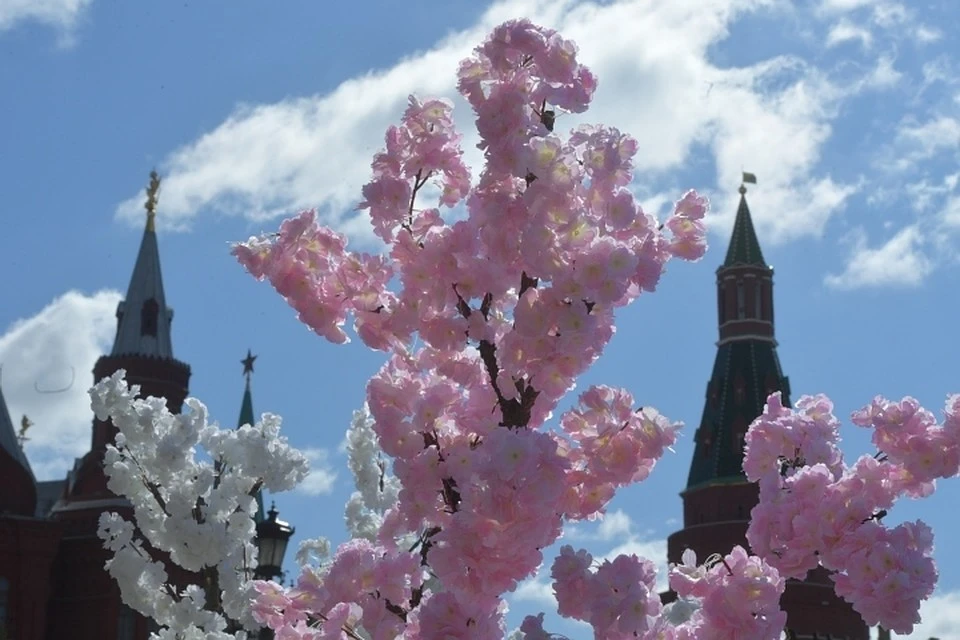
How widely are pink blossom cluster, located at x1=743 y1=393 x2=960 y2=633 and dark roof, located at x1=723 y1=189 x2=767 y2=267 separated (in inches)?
2710

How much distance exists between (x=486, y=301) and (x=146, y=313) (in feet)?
150

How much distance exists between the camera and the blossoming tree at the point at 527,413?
7.21 meters

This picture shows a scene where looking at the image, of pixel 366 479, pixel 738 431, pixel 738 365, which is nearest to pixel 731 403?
pixel 738 431

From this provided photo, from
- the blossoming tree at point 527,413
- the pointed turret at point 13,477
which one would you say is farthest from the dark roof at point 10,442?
the blossoming tree at point 527,413

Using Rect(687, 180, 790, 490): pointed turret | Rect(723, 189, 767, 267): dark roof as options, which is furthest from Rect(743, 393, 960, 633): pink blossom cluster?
Rect(723, 189, 767, 267): dark roof

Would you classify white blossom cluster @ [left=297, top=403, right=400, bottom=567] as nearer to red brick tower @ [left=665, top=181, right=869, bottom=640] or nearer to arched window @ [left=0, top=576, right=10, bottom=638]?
arched window @ [left=0, top=576, right=10, bottom=638]

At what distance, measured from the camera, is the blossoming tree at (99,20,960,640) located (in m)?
7.21

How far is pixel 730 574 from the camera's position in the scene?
7.55 meters

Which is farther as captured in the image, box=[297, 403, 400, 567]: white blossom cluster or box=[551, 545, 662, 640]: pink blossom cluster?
box=[297, 403, 400, 567]: white blossom cluster

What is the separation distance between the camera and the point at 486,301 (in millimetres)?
7867

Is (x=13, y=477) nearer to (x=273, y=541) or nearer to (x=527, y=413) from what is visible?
(x=273, y=541)

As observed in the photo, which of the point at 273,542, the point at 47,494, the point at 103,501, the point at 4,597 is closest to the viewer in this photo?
the point at 273,542

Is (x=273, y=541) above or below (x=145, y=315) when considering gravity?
below

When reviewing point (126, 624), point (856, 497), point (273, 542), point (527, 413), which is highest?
point (126, 624)
